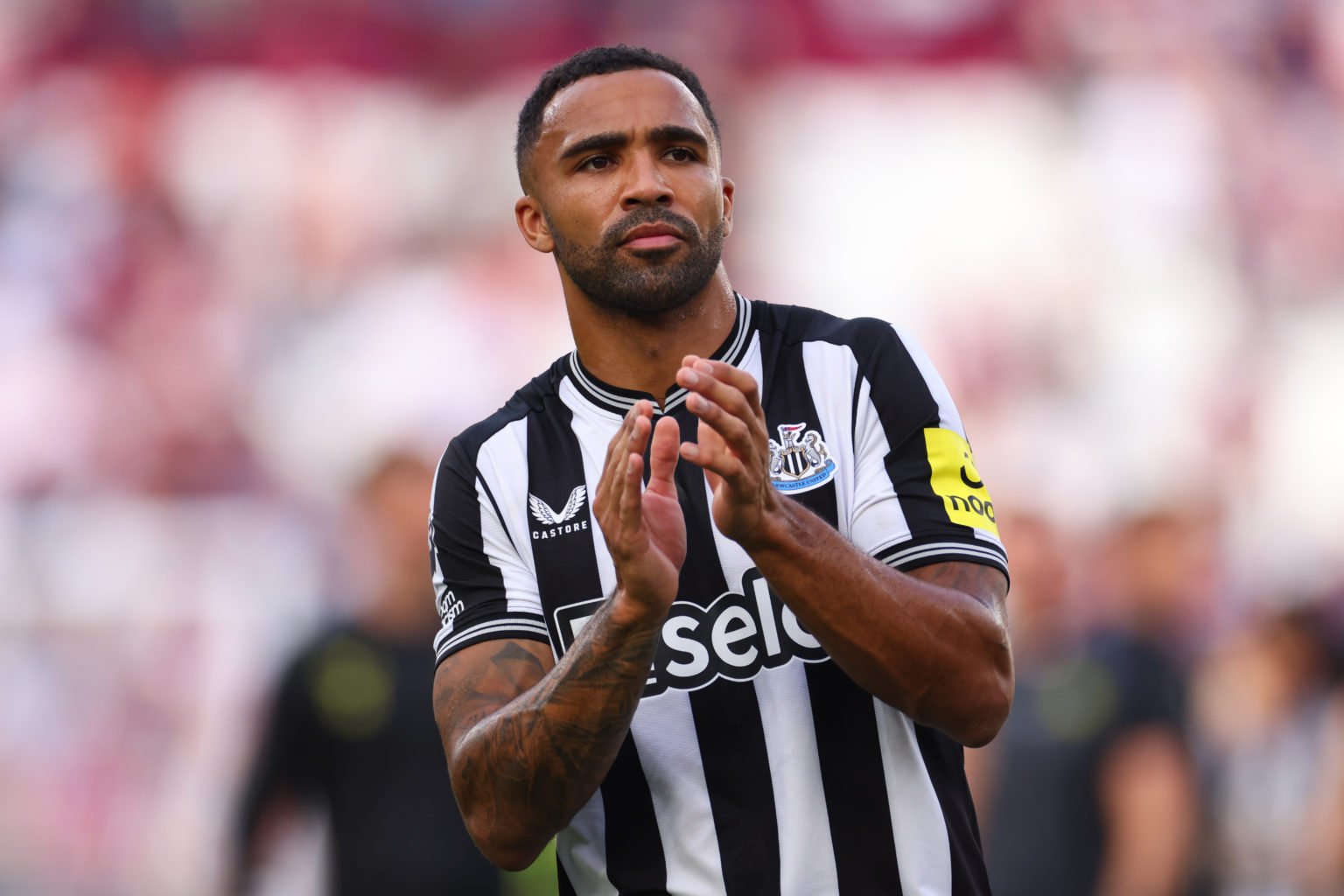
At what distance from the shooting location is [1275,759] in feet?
25.0

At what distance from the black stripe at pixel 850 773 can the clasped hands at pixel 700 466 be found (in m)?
0.42

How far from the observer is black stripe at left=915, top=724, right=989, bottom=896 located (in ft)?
8.90

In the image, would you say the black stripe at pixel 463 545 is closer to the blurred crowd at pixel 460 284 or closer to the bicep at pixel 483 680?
the bicep at pixel 483 680

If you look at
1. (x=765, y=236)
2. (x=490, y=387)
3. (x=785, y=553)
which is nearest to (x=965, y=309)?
(x=765, y=236)

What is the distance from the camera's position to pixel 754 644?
2.77 meters

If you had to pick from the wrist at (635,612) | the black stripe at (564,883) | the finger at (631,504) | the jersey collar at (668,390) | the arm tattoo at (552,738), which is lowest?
the black stripe at (564,883)

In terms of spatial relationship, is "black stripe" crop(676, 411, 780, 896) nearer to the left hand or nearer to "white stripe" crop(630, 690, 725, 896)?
"white stripe" crop(630, 690, 725, 896)

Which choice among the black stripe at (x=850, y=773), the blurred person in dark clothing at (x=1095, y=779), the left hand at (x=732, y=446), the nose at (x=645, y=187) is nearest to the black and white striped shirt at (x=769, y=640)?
the black stripe at (x=850, y=773)

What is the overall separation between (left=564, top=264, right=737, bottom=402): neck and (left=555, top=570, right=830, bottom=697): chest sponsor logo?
0.42 meters

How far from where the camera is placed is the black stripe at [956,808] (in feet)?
8.90

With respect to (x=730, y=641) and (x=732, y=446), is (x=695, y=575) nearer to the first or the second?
(x=730, y=641)

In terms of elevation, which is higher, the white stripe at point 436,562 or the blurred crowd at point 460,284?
the blurred crowd at point 460,284

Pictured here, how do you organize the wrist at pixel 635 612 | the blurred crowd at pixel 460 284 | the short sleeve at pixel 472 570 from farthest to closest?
the blurred crowd at pixel 460 284, the short sleeve at pixel 472 570, the wrist at pixel 635 612

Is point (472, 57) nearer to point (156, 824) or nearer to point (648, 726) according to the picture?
point (156, 824)
